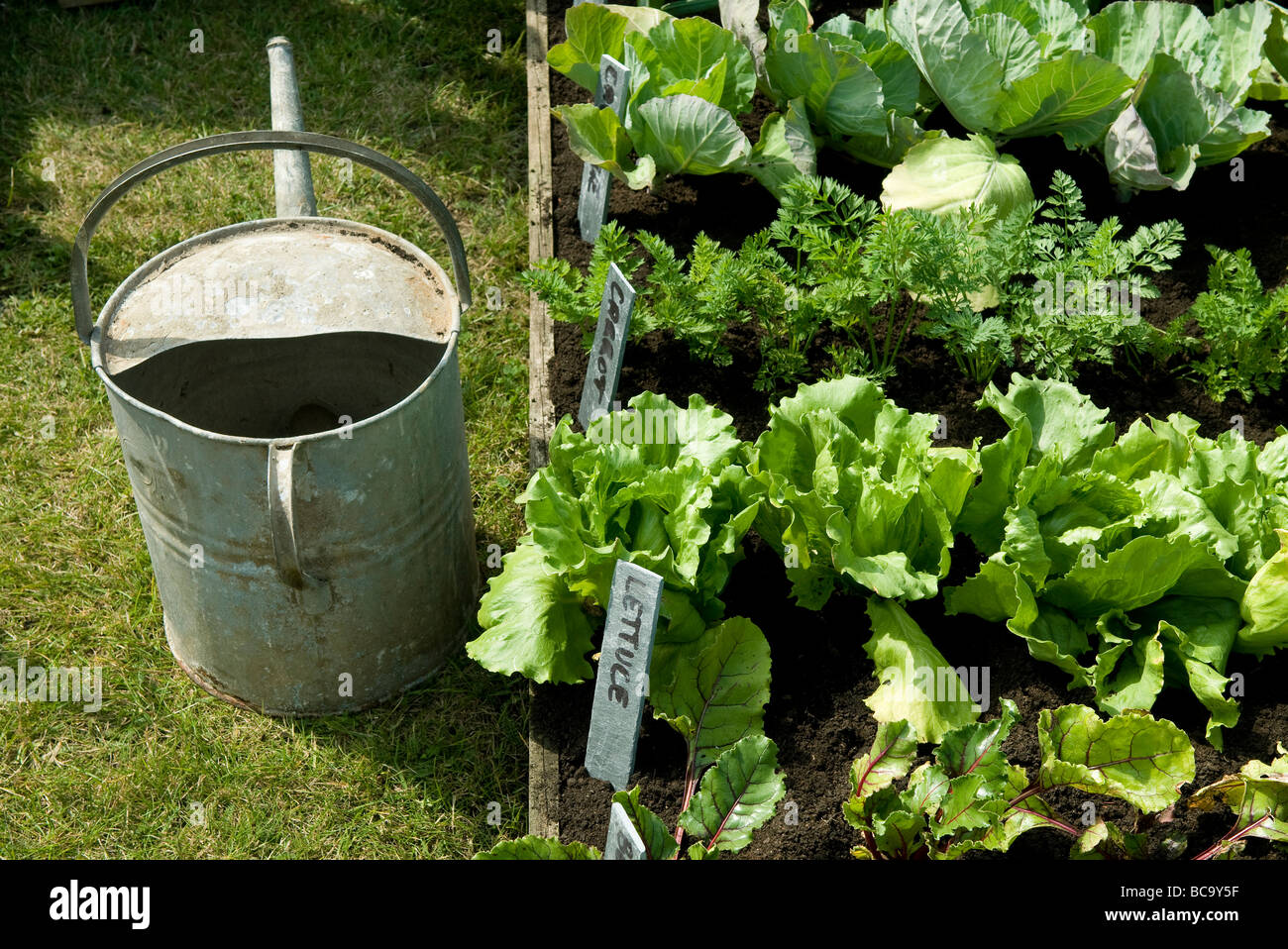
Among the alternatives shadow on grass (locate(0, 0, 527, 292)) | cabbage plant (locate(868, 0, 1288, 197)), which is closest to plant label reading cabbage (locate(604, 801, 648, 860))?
cabbage plant (locate(868, 0, 1288, 197))

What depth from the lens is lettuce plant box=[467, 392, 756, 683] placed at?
228cm

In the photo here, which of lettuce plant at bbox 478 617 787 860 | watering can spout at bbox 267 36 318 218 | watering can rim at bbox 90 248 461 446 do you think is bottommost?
lettuce plant at bbox 478 617 787 860

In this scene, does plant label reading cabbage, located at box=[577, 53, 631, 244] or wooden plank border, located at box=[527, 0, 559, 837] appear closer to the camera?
wooden plank border, located at box=[527, 0, 559, 837]

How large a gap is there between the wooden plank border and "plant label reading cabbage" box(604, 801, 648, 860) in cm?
39

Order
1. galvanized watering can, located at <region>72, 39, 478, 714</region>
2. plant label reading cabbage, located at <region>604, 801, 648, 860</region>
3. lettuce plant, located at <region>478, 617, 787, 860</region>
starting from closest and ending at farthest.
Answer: plant label reading cabbage, located at <region>604, 801, 648, 860</region> < lettuce plant, located at <region>478, 617, 787, 860</region> < galvanized watering can, located at <region>72, 39, 478, 714</region>

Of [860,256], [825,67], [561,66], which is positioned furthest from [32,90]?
[860,256]

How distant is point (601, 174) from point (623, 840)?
6.05 feet

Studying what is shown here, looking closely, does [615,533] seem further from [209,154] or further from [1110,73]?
[1110,73]

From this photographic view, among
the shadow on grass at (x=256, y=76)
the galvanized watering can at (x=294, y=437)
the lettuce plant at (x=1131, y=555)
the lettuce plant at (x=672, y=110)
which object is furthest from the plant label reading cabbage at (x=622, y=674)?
the shadow on grass at (x=256, y=76)

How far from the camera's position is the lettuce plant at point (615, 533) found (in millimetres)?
2283

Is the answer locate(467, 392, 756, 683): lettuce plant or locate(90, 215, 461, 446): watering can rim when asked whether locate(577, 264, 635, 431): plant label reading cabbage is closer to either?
locate(467, 392, 756, 683): lettuce plant

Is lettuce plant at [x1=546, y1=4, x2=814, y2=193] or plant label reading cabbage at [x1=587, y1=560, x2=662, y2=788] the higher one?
lettuce plant at [x1=546, y1=4, x2=814, y2=193]

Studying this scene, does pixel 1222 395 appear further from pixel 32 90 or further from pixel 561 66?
pixel 32 90

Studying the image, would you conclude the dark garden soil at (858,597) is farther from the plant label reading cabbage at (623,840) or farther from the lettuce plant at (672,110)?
the plant label reading cabbage at (623,840)
